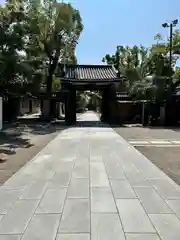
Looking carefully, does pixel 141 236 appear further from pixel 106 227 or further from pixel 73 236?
pixel 73 236

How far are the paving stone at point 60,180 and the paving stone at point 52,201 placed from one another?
1.14 ft

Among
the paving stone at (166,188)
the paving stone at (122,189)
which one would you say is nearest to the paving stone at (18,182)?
the paving stone at (122,189)

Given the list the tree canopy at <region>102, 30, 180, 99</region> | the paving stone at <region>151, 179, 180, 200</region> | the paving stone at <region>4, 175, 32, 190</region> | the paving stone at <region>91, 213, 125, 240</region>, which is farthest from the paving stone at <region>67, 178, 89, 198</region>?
the tree canopy at <region>102, 30, 180, 99</region>

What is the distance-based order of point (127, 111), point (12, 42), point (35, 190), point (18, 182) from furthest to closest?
1. point (127, 111)
2. point (12, 42)
3. point (18, 182)
4. point (35, 190)

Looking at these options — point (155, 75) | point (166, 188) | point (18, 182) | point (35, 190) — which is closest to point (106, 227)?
point (35, 190)

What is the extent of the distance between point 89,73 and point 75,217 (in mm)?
23857

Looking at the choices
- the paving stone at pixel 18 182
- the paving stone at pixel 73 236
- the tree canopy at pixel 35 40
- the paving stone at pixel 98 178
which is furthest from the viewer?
the tree canopy at pixel 35 40

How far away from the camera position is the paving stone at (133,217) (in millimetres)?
4004

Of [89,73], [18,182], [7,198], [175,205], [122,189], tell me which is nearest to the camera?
[175,205]

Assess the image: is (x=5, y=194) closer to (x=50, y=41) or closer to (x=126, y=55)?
(x=50, y=41)

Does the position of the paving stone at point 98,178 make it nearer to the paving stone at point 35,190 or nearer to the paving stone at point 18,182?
the paving stone at point 35,190

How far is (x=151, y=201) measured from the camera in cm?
517

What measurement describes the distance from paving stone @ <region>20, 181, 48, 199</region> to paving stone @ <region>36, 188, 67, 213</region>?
12 centimetres

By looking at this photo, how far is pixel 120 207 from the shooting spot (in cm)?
485
